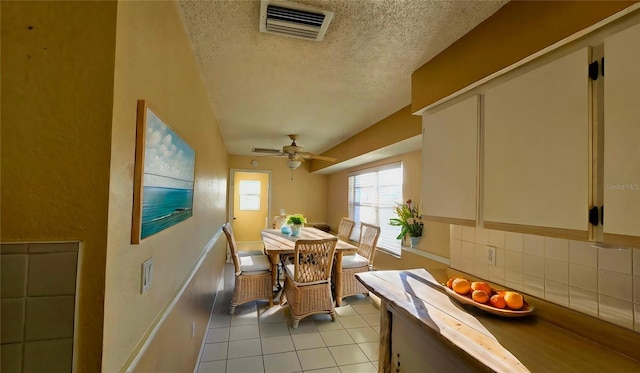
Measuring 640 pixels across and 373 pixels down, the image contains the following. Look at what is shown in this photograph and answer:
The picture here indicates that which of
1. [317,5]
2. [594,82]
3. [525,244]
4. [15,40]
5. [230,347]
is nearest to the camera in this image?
[15,40]

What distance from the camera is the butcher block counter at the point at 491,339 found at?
3.26 feet

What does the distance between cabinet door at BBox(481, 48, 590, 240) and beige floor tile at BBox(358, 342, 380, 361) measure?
1769 millimetres

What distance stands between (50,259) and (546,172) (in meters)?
1.76

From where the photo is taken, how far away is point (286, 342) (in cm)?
261

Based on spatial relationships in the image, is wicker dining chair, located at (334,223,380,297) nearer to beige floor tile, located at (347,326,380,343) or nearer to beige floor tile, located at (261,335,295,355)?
beige floor tile, located at (347,326,380,343)

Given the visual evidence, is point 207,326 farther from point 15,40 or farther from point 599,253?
point 599,253

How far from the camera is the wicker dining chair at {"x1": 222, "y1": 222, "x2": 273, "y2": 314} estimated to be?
320cm

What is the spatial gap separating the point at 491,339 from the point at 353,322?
216 cm

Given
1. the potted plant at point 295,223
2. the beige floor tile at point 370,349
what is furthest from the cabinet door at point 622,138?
the potted plant at point 295,223

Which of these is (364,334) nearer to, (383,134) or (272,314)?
(272,314)

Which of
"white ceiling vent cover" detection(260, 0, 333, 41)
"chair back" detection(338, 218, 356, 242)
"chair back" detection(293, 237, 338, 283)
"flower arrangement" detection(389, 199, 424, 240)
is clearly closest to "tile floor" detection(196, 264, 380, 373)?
"chair back" detection(293, 237, 338, 283)

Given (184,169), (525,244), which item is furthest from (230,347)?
(525,244)

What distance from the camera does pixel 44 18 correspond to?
65 centimetres

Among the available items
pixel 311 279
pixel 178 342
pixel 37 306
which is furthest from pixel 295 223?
pixel 37 306
